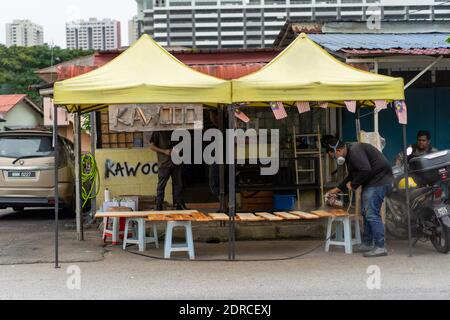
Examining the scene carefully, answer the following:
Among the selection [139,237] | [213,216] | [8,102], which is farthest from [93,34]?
[213,216]

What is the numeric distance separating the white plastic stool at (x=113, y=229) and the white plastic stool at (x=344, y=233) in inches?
124

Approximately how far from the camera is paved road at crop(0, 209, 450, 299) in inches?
236

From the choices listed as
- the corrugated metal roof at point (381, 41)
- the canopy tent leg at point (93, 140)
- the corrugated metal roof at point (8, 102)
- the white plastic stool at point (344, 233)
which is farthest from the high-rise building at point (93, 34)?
the white plastic stool at point (344, 233)

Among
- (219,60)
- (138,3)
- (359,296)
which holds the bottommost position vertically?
(359,296)

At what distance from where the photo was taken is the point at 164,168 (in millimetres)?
9797

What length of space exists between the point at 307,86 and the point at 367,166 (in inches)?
52.7

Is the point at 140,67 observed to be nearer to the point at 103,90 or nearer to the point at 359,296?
the point at 103,90

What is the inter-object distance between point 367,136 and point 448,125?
3.86m

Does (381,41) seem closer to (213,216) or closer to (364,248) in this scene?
(364,248)

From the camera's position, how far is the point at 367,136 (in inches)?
347

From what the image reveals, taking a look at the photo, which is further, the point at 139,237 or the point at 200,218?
the point at 139,237

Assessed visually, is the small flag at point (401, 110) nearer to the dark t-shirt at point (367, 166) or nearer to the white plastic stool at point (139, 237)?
the dark t-shirt at point (367, 166)

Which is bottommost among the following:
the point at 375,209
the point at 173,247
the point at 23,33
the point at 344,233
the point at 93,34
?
the point at 173,247

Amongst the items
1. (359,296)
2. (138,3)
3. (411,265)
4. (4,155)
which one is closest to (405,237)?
(411,265)
